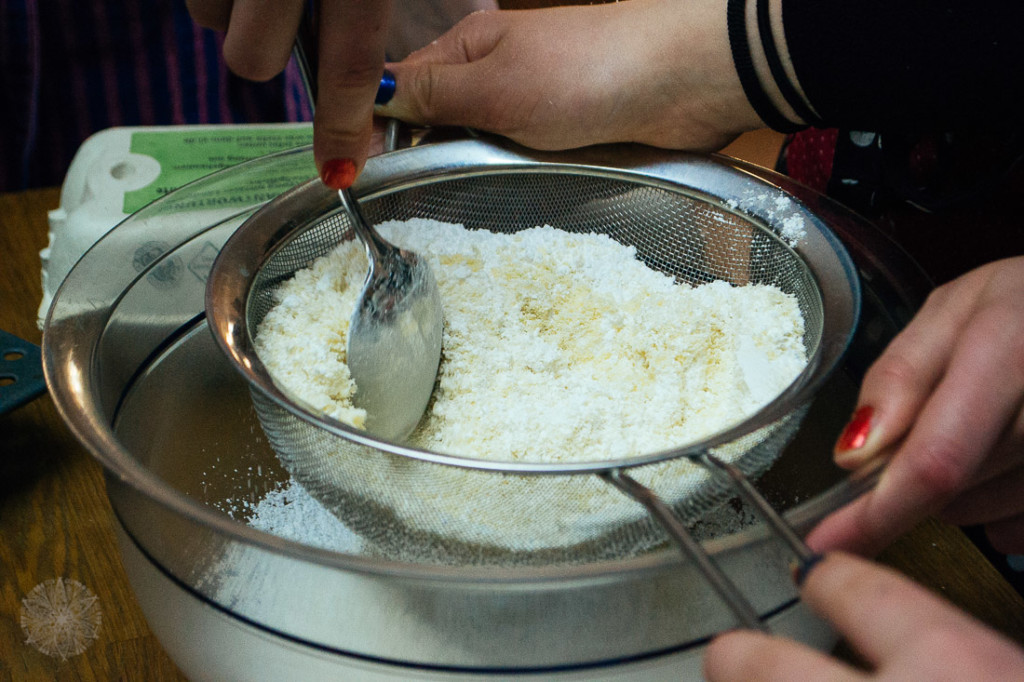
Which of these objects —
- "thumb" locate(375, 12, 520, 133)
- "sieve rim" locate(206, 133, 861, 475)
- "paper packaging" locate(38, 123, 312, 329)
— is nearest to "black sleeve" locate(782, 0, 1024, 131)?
"sieve rim" locate(206, 133, 861, 475)

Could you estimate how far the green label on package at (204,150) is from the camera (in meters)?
0.79

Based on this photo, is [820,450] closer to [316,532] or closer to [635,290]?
[635,290]

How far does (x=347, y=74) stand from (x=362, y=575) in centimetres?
31

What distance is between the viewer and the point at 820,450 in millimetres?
540

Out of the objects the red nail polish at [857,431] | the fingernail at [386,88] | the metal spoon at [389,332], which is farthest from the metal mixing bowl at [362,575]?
the fingernail at [386,88]

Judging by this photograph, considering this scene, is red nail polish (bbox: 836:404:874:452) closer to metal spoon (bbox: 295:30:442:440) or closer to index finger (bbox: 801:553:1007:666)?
index finger (bbox: 801:553:1007:666)

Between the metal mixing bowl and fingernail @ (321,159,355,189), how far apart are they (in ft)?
0.65

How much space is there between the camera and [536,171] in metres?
0.71

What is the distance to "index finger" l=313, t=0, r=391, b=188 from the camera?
46 centimetres

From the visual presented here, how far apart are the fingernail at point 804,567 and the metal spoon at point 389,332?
332 millimetres

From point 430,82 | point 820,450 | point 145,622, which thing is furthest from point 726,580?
point 430,82

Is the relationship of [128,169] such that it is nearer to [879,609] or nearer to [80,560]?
[80,560]

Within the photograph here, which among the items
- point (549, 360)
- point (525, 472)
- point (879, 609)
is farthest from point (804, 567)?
point (549, 360)

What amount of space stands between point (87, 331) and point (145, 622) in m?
0.21
